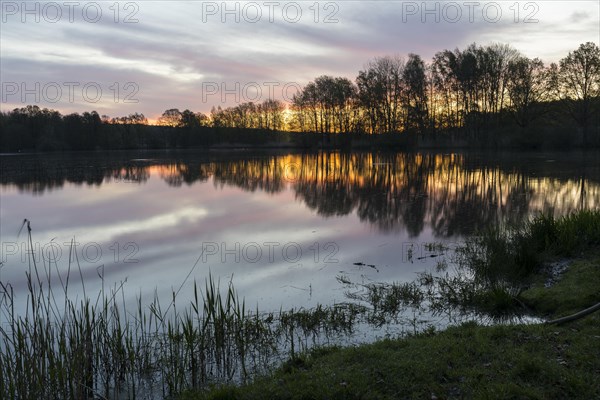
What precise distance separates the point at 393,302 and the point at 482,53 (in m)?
68.0

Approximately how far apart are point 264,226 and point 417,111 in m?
65.1

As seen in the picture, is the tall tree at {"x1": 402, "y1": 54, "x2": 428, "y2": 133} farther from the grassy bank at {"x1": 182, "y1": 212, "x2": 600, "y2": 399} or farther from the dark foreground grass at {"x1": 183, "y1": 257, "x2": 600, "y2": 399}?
the dark foreground grass at {"x1": 183, "y1": 257, "x2": 600, "y2": 399}

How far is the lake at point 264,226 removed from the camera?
9.29m

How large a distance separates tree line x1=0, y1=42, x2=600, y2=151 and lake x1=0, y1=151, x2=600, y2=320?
108 ft

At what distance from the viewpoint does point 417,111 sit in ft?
246

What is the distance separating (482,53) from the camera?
6531cm

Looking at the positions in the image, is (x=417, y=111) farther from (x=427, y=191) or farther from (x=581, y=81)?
(x=427, y=191)

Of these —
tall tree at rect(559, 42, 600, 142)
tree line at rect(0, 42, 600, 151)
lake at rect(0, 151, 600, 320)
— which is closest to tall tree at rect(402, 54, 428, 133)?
tree line at rect(0, 42, 600, 151)

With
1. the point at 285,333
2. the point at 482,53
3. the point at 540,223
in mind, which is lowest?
the point at 285,333

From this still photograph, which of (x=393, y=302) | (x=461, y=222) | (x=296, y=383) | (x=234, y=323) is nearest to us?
(x=296, y=383)

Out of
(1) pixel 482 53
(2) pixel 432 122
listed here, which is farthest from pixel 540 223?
(2) pixel 432 122

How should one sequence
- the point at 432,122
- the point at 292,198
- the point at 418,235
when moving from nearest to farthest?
the point at 418,235, the point at 292,198, the point at 432,122

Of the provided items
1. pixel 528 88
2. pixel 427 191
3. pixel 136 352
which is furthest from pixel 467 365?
pixel 528 88

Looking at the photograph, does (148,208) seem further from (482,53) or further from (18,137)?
(18,137)
